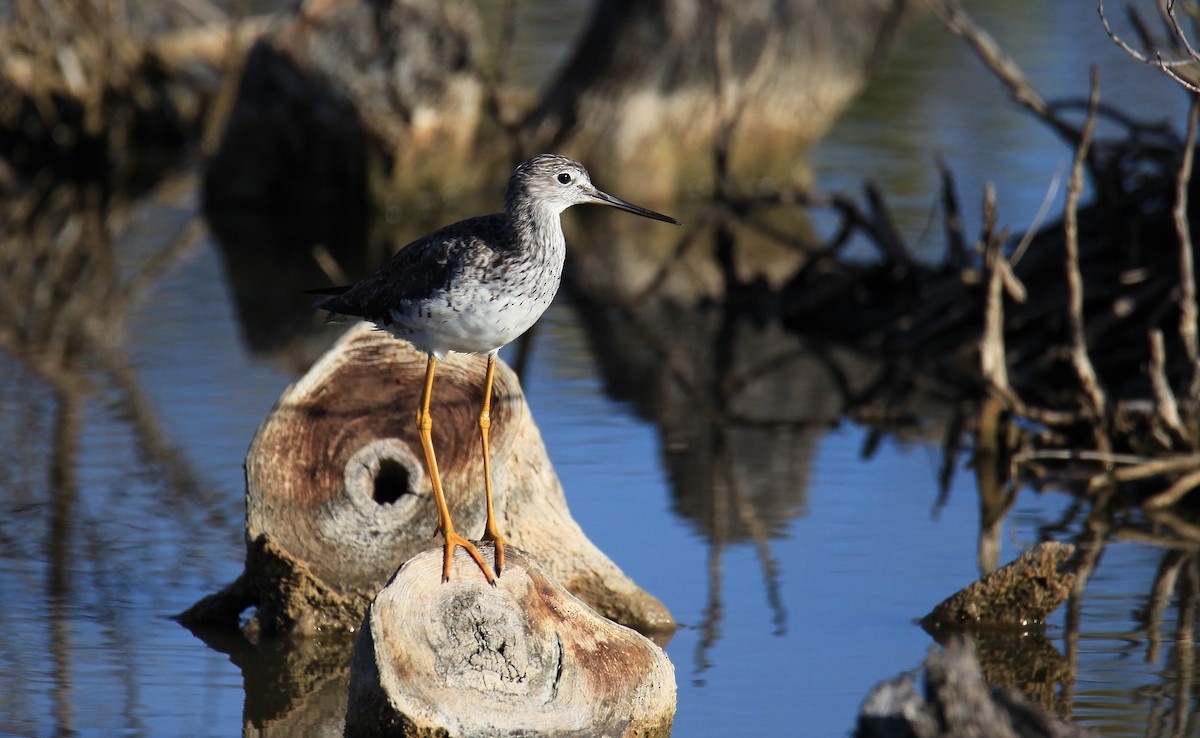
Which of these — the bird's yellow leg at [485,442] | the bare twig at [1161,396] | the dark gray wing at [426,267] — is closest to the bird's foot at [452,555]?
the bird's yellow leg at [485,442]

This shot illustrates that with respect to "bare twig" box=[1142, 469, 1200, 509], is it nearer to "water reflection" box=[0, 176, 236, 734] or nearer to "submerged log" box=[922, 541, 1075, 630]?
"submerged log" box=[922, 541, 1075, 630]

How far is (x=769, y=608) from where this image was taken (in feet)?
22.7

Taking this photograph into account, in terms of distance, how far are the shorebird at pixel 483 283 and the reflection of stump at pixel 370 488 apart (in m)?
0.50

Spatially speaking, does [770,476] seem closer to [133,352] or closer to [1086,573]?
[1086,573]

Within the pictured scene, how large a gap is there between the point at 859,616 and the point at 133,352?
5.92 m

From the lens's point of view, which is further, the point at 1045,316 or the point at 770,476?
the point at 1045,316

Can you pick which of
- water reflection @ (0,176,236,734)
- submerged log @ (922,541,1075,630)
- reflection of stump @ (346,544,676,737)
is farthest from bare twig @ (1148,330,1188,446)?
water reflection @ (0,176,236,734)

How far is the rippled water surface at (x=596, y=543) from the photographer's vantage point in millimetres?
5988

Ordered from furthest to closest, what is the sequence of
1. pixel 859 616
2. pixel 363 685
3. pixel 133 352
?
pixel 133 352, pixel 859 616, pixel 363 685

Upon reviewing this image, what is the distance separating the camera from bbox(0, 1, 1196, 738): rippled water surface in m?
5.99

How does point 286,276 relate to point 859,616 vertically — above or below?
above

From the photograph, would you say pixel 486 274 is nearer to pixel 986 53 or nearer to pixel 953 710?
pixel 953 710

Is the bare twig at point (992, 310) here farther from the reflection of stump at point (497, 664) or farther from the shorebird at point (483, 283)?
the reflection of stump at point (497, 664)

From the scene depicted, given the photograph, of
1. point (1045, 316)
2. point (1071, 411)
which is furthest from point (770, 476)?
point (1045, 316)
